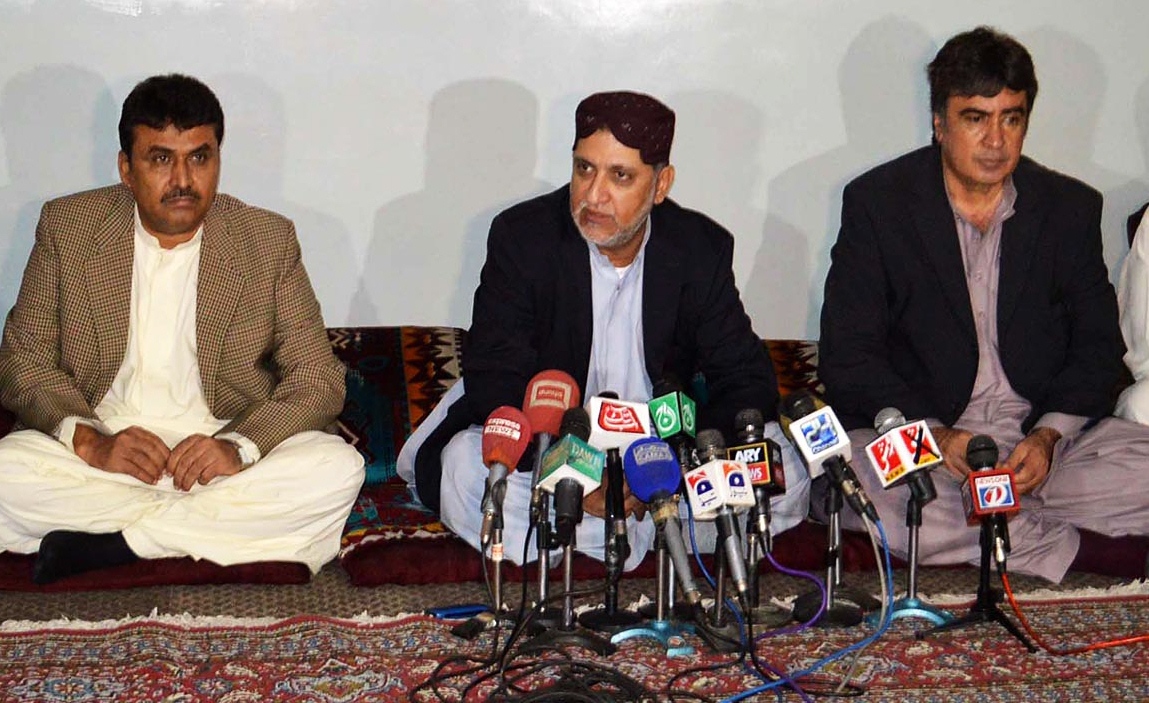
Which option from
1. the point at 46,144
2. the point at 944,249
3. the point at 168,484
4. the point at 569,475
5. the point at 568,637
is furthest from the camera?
the point at 46,144

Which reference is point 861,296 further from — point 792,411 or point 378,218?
point 378,218

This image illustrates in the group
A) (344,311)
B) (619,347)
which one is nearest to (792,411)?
(619,347)

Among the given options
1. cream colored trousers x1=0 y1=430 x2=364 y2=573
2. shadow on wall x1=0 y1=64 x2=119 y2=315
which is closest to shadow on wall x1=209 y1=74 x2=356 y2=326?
shadow on wall x1=0 y1=64 x2=119 y2=315

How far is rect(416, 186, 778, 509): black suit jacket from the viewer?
14.9 feet

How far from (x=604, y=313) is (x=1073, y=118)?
2.37m

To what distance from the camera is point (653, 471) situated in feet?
11.6

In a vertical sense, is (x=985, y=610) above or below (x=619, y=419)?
below

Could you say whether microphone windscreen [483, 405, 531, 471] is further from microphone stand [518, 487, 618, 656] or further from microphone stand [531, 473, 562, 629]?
microphone stand [518, 487, 618, 656]

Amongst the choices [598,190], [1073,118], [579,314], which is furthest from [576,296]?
[1073,118]

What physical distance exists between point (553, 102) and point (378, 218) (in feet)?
2.55

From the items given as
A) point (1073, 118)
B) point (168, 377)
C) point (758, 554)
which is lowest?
point (758, 554)

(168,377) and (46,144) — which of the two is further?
(46,144)

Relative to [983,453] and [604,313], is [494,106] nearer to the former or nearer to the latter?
[604,313]

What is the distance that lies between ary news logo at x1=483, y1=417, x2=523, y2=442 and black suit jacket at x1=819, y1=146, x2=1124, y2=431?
59.8 inches
